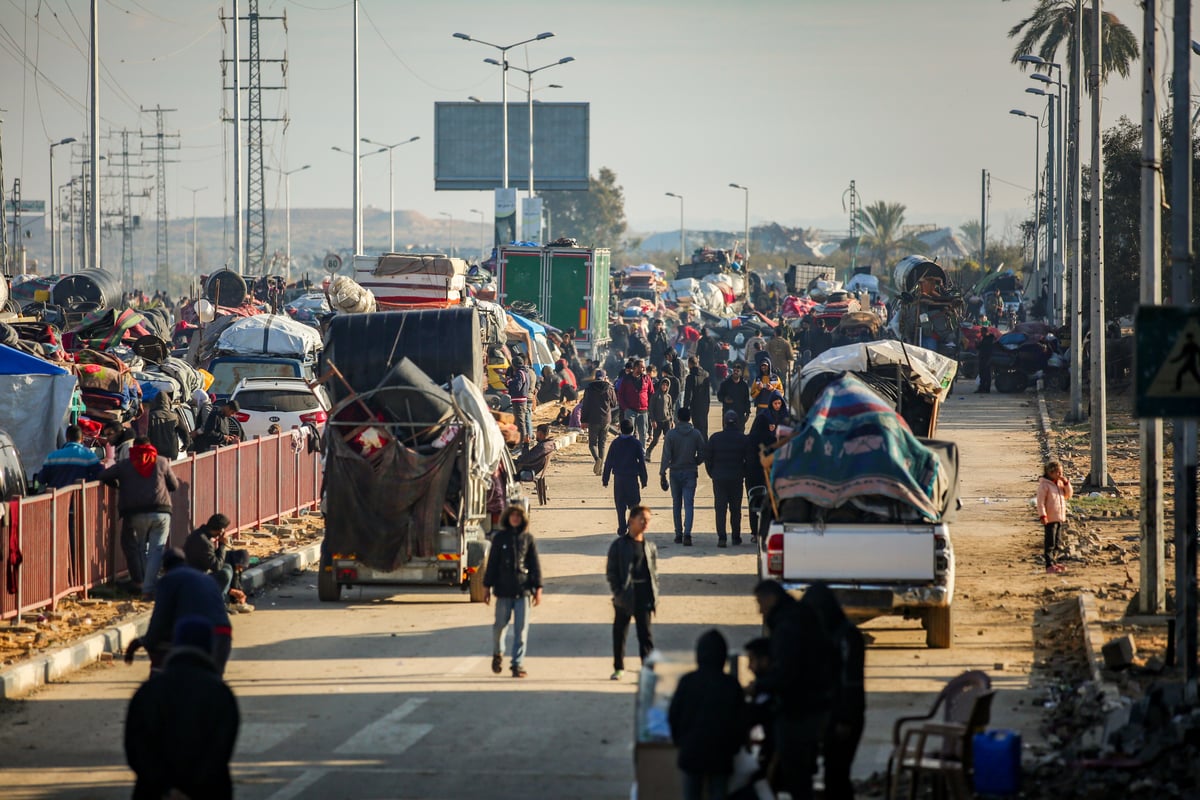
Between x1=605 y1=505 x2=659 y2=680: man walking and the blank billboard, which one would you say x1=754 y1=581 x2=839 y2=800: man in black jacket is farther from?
the blank billboard

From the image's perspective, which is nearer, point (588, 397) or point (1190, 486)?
point (1190, 486)

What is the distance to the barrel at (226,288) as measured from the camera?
4386 centimetres

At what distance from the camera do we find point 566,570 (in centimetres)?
1808

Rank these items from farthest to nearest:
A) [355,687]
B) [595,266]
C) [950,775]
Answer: [595,266] < [355,687] < [950,775]

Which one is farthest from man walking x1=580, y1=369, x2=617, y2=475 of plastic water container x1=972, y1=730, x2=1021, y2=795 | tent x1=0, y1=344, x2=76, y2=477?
plastic water container x1=972, y1=730, x2=1021, y2=795

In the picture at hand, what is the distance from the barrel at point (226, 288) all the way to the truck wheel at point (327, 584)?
1128 inches

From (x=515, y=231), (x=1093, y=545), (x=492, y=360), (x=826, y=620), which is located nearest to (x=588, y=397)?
(x=492, y=360)

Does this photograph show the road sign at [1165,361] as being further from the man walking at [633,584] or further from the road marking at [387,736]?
the road marking at [387,736]

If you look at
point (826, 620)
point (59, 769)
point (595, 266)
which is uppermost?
point (595, 266)

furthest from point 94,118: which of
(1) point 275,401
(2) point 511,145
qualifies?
(2) point 511,145

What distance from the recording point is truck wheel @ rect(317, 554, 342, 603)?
52.4 ft

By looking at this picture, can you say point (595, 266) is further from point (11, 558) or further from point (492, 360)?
point (11, 558)

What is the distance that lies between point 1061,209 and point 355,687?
1415 inches

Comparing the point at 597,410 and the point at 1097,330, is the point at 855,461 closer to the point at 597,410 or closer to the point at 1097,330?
the point at 1097,330
